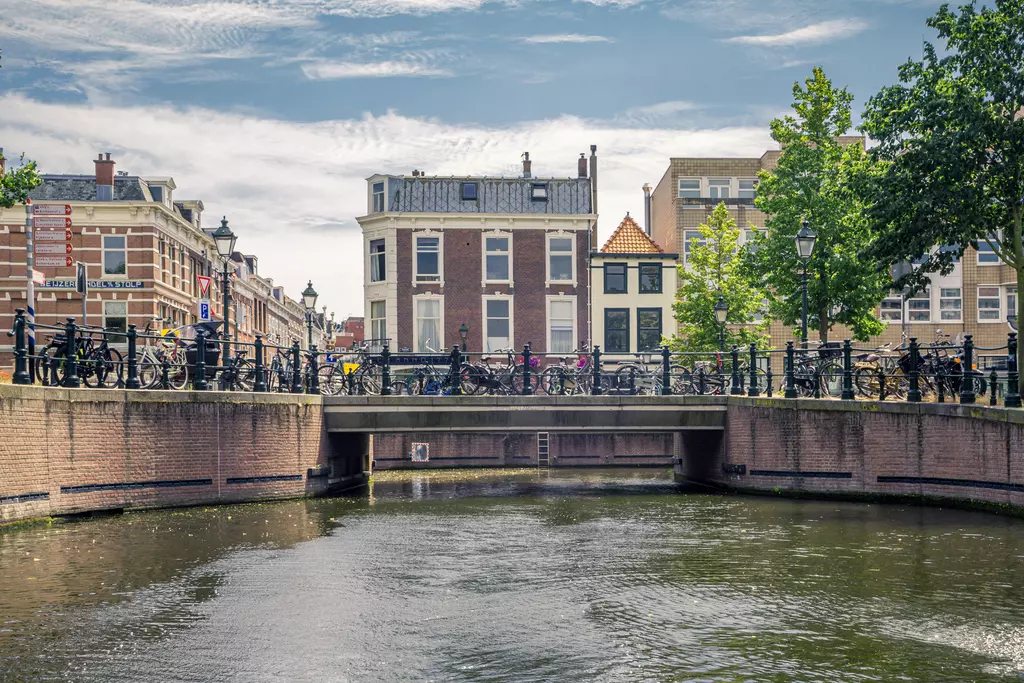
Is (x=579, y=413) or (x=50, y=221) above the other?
(x=50, y=221)

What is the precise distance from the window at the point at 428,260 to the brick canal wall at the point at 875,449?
24087 mm

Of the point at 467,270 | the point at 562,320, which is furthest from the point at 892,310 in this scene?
the point at 467,270

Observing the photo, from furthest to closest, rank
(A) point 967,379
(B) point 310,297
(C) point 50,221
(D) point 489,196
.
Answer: (D) point 489,196 < (B) point 310,297 < (C) point 50,221 < (A) point 967,379

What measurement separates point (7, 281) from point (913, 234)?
37.4m

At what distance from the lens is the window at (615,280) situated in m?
47.9

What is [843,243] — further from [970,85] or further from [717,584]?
[717,584]

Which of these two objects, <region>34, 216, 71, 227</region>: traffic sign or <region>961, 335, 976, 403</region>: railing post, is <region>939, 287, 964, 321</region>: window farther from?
<region>34, 216, 71, 227</region>: traffic sign

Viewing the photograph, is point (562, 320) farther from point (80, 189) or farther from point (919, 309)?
point (80, 189)

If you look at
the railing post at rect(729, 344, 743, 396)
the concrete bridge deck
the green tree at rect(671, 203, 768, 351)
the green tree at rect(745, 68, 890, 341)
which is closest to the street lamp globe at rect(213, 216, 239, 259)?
the concrete bridge deck

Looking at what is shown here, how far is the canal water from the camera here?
28.4 ft

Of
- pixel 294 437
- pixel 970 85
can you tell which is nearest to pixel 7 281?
pixel 294 437

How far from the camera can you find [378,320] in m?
47.2

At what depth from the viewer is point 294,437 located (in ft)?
72.8

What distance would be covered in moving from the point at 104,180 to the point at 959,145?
38.0 m
